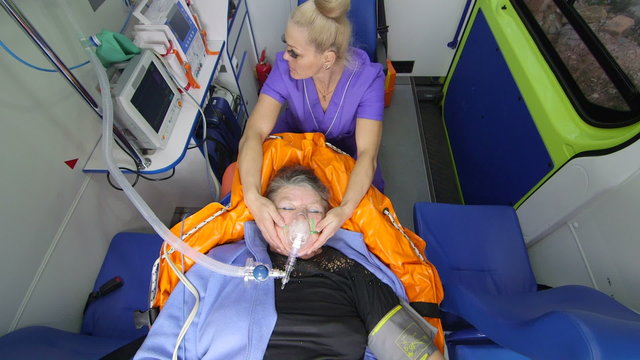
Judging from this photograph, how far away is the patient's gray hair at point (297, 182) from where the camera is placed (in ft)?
3.92

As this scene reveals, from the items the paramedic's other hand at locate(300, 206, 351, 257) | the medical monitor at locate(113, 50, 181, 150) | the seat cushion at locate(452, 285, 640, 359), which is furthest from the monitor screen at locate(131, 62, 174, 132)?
the seat cushion at locate(452, 285, 640, 359)

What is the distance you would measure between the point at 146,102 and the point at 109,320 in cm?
98

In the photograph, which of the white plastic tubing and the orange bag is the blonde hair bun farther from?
the white plastic tubing

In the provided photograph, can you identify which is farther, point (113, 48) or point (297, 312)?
point (113, 48)

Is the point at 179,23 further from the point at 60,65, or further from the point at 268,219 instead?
the point at 268,219

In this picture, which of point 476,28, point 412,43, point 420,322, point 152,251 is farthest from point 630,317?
point 412,43

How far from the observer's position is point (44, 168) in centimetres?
121

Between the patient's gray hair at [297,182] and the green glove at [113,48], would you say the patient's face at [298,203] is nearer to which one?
the patient's gray hair at [297,182]

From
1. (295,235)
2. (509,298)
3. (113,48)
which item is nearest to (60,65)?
(113,48)

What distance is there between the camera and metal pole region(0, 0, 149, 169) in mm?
848

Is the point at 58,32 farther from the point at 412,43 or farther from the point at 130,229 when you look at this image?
the point at 412,43

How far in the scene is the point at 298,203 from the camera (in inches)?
44.7

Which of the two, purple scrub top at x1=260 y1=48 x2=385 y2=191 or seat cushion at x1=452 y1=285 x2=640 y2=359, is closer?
seat cushion at x1=452 y1=285 x2=640 y2=359

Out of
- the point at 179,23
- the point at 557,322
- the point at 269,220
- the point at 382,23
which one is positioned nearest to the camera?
the point at 557,322
